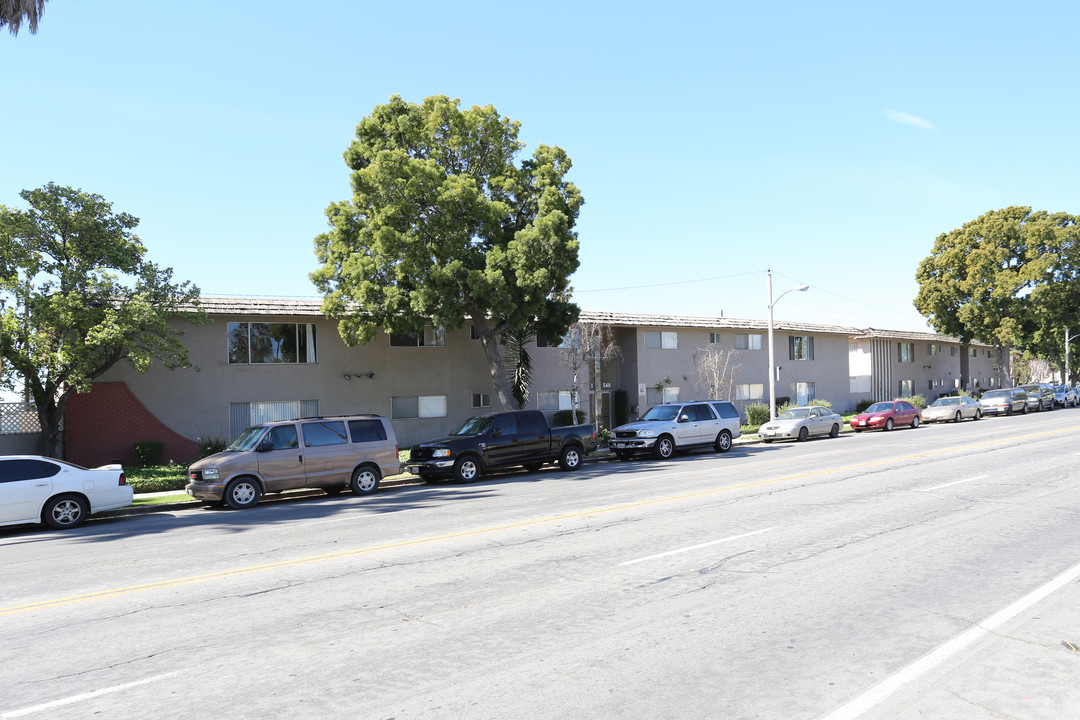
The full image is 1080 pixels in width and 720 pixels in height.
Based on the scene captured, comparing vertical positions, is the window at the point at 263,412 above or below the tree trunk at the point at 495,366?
below

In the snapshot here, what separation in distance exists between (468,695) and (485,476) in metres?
16.0

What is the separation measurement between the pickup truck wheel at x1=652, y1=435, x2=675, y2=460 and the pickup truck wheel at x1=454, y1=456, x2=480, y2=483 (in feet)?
22.6

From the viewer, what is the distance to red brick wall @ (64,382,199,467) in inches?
869

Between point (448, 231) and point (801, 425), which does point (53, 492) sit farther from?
point (801, 425)

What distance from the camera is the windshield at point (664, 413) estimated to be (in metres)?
24.7

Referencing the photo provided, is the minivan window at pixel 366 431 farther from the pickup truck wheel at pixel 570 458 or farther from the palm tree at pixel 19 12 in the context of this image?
the palm tree at pixel 19 12

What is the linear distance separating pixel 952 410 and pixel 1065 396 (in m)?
20.3

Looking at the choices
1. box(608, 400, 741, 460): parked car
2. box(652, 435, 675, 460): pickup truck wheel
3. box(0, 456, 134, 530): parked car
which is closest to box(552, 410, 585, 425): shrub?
box(608, 400, 741, 460): parked car

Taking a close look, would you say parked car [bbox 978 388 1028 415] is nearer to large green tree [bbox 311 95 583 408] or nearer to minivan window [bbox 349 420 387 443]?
large green tree [bbox 311 95 583 408]

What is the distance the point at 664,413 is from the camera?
25.0 metres

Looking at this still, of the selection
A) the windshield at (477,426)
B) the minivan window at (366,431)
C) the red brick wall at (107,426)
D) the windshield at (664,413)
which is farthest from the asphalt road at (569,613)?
the windshield at (664,413)

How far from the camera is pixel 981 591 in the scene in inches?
274

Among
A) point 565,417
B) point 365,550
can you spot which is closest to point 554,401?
point 565,417

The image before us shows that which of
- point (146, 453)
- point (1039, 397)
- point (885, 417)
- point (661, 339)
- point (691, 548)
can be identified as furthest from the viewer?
point (1039, 397)
